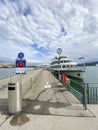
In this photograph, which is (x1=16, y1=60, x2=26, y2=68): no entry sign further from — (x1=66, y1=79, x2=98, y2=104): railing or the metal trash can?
(x1=66, y1=79, x2=98, y2=104): railing

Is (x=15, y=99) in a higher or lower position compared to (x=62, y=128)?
higher

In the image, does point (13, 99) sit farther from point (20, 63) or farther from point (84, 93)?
point (84, 93)

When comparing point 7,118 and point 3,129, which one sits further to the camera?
point 7,118

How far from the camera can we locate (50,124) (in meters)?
5.01

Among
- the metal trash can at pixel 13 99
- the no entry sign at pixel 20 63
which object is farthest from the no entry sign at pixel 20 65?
the metal trash can at pixel 13 99

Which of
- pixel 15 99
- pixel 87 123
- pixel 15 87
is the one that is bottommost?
pixel 87 123

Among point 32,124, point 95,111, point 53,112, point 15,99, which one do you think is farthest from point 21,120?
point 95,111

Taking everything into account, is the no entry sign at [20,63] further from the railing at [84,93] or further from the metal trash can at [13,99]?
the railing at [84,93]

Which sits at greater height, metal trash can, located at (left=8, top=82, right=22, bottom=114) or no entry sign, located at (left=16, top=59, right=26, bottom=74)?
no entry sign, located at (left=16, top=59, right=26, bottom=74)

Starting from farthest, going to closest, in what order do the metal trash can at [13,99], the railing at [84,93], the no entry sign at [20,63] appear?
the no entry sign at [20,63]
the railing at [84,93]
the metal trash can at [13,99]

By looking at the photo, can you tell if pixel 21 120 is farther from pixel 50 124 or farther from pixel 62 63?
pixel 62 63

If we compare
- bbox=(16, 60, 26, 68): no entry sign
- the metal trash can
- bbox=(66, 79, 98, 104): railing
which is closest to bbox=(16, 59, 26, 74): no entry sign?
bbox=(16, 60, 26, 68): no entry sign

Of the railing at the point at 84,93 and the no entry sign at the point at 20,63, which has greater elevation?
the no entry sign at the point at 20,63

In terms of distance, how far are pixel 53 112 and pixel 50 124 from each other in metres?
1.24
